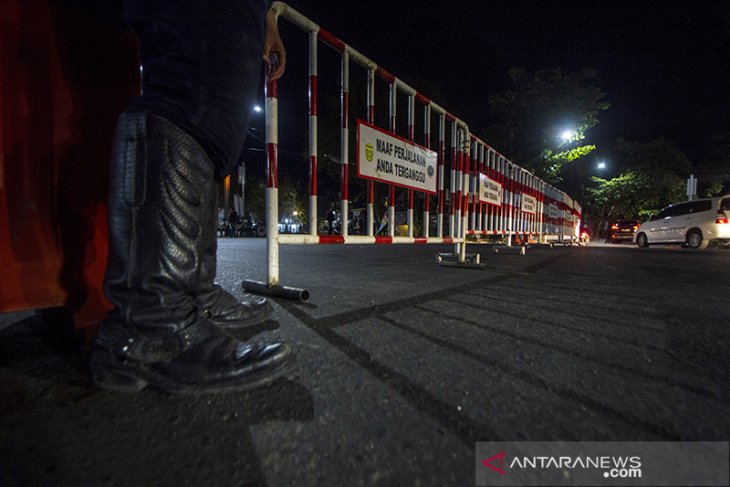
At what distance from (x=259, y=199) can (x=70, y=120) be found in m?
42.0

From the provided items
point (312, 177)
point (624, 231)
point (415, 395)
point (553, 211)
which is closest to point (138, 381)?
point (415, 395)

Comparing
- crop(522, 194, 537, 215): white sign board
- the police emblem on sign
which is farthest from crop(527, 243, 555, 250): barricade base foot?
the police emblem on sign

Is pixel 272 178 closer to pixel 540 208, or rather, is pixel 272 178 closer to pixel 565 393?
pixel 565 393

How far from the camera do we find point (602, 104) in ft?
39.8

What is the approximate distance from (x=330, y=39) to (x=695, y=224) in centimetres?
1452

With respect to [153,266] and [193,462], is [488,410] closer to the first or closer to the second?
[193,462]

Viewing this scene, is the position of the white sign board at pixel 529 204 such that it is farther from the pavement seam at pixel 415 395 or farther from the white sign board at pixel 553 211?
the pavement seam at pixel 415 395

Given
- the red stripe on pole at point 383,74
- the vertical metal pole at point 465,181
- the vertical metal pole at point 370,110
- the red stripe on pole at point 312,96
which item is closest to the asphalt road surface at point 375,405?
the red stripe on pole at point 312,96

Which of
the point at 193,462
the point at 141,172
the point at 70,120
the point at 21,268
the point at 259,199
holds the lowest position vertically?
the point at 193,462

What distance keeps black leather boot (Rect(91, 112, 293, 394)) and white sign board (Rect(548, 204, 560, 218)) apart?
989 centimetres

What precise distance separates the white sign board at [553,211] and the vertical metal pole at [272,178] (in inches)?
354

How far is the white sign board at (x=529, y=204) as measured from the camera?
7102mm

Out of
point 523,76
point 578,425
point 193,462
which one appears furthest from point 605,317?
point 523,76

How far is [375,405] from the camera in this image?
0.81 m
